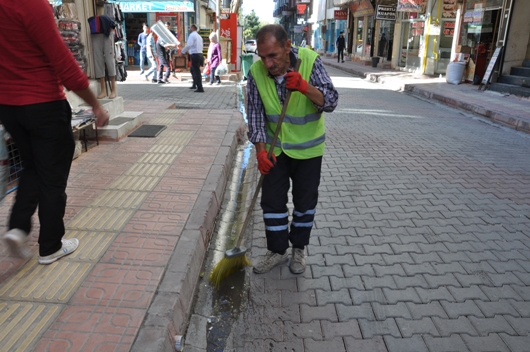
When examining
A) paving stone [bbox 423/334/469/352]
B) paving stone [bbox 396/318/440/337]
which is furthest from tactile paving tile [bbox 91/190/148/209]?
paving stone [bbox 423/334/469/352]

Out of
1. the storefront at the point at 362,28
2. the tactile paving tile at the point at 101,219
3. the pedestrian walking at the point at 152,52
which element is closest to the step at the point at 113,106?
the tactile paving tile at the point at 101,219

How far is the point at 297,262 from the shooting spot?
11.3ft

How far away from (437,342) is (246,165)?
403cm

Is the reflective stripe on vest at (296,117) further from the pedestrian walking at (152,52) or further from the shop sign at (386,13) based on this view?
the shop sign at (386,13)

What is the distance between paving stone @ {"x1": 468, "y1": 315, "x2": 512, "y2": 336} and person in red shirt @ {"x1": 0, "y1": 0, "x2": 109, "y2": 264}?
273cm

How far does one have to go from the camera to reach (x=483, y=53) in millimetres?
15555

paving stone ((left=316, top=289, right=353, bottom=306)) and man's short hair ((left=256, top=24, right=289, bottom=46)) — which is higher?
man's short hair ((left=256, top=24, right=289, bottom=46))

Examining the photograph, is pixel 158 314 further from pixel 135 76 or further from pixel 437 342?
pixel 135 76

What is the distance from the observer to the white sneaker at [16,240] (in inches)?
110

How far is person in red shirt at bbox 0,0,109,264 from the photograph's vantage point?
2.54 metres

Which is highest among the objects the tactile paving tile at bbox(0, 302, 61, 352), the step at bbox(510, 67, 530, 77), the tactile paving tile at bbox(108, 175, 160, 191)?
the step at bbox(510, 67, 530, 77)

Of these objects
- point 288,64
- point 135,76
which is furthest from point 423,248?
point 135,76

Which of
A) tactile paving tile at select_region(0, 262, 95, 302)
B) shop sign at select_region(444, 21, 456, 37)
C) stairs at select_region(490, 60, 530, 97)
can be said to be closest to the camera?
tactile paving tile at select_region(0, 262, 95, 302)

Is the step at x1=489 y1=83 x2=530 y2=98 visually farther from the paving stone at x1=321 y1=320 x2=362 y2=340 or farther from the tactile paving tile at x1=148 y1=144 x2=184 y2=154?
the paving stone at x1=321 y1=320 x2=362 y2=340
